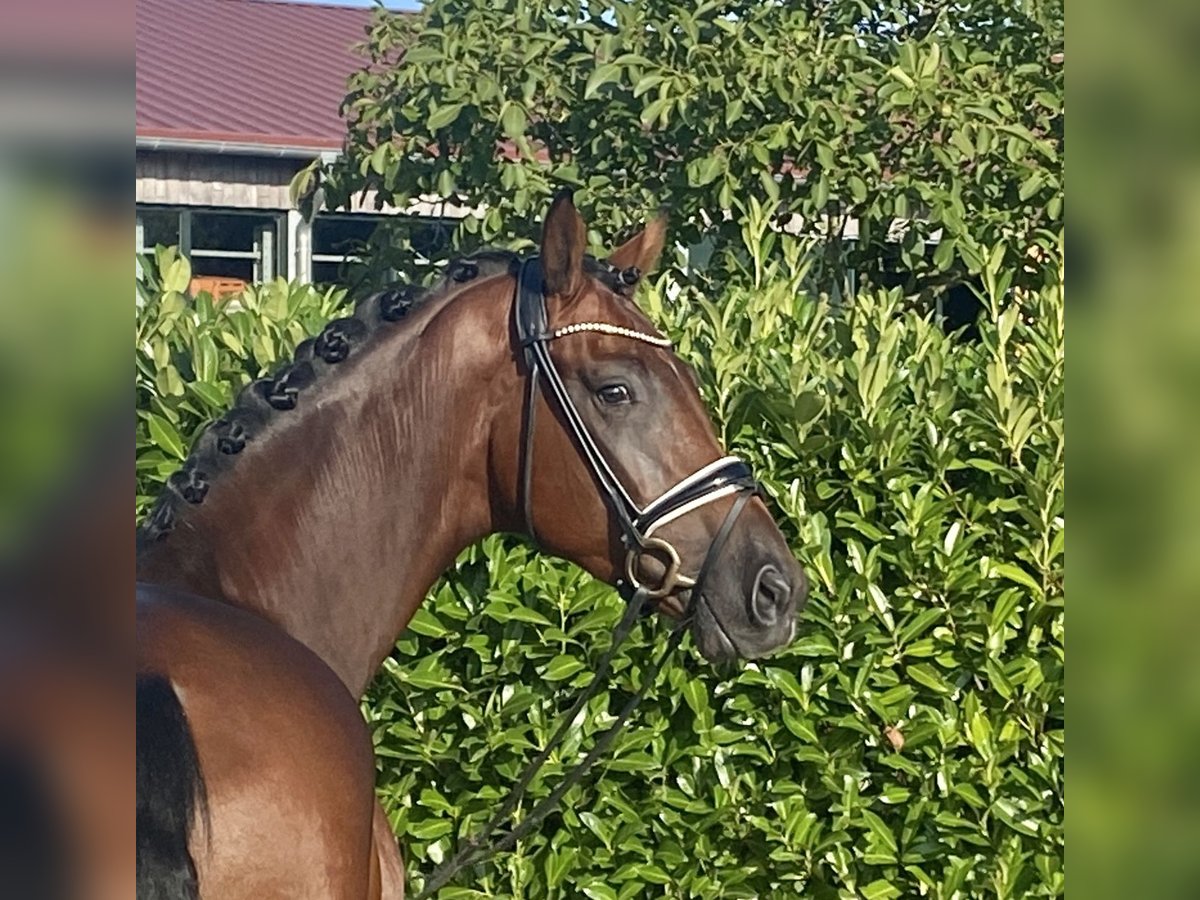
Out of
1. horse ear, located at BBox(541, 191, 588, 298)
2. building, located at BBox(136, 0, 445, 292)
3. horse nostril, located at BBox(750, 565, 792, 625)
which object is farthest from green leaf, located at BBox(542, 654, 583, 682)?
building, located at BBox(136, 0, 445, 292)

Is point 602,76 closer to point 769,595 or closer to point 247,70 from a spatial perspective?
point 247,70

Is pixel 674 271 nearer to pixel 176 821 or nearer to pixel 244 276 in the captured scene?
pixel 244 276

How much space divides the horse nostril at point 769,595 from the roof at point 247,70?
351 centimetres

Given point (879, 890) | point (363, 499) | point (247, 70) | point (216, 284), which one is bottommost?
point (879, 890)

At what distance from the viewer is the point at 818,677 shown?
11.5 feet

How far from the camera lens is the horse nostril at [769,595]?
243 cm

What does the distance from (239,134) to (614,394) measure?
3.73 m

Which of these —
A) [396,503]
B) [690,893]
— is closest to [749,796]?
[690,893]

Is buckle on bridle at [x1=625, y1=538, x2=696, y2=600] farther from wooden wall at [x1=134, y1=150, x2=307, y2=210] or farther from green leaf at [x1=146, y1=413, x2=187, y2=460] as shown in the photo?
wooden wall at [x1=134, y1=150, x2=307, y2=210]

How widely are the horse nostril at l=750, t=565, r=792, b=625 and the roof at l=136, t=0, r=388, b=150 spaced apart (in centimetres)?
351

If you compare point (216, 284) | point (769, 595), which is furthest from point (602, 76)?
point (769, 595)

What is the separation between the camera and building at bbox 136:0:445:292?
17.6 feet
